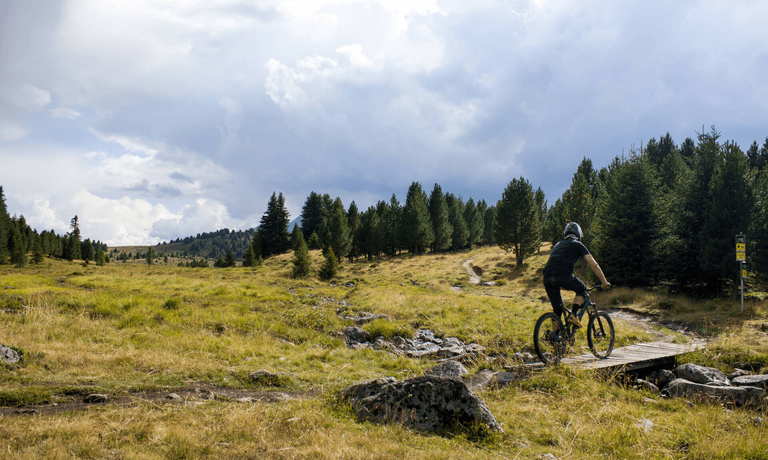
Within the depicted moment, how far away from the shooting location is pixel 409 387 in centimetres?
545

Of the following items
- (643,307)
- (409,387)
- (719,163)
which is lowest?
(643,307)

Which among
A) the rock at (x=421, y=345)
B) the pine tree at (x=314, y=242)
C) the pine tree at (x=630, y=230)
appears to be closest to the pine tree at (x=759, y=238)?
the pine tree at (x=630, y=230)

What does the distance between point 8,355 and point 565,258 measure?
11.6m

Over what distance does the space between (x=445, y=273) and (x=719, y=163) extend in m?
27.3

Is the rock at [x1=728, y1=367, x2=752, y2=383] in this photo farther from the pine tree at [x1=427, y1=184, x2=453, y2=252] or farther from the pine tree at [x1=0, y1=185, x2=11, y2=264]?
the pine tree at [x1=0, y1=185, x2=11, y2=264]

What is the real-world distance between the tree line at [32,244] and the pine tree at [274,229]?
104 feet

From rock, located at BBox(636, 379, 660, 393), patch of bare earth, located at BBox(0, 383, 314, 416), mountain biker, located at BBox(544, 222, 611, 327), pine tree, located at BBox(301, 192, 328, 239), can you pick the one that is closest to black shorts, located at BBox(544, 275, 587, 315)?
mountain biker, located at BBox(544, 222, 611, 327)

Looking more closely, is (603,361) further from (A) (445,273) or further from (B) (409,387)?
(A) (445,273)

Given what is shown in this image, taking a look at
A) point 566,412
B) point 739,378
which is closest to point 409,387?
point 566,412

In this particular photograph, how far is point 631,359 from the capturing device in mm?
7961

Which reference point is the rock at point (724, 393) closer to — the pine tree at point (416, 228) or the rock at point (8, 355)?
the rock at point (8, 355)

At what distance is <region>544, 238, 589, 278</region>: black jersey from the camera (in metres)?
7.40

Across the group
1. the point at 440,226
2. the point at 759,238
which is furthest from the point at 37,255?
the point at 759,238

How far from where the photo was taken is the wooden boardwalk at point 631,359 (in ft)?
24.4
